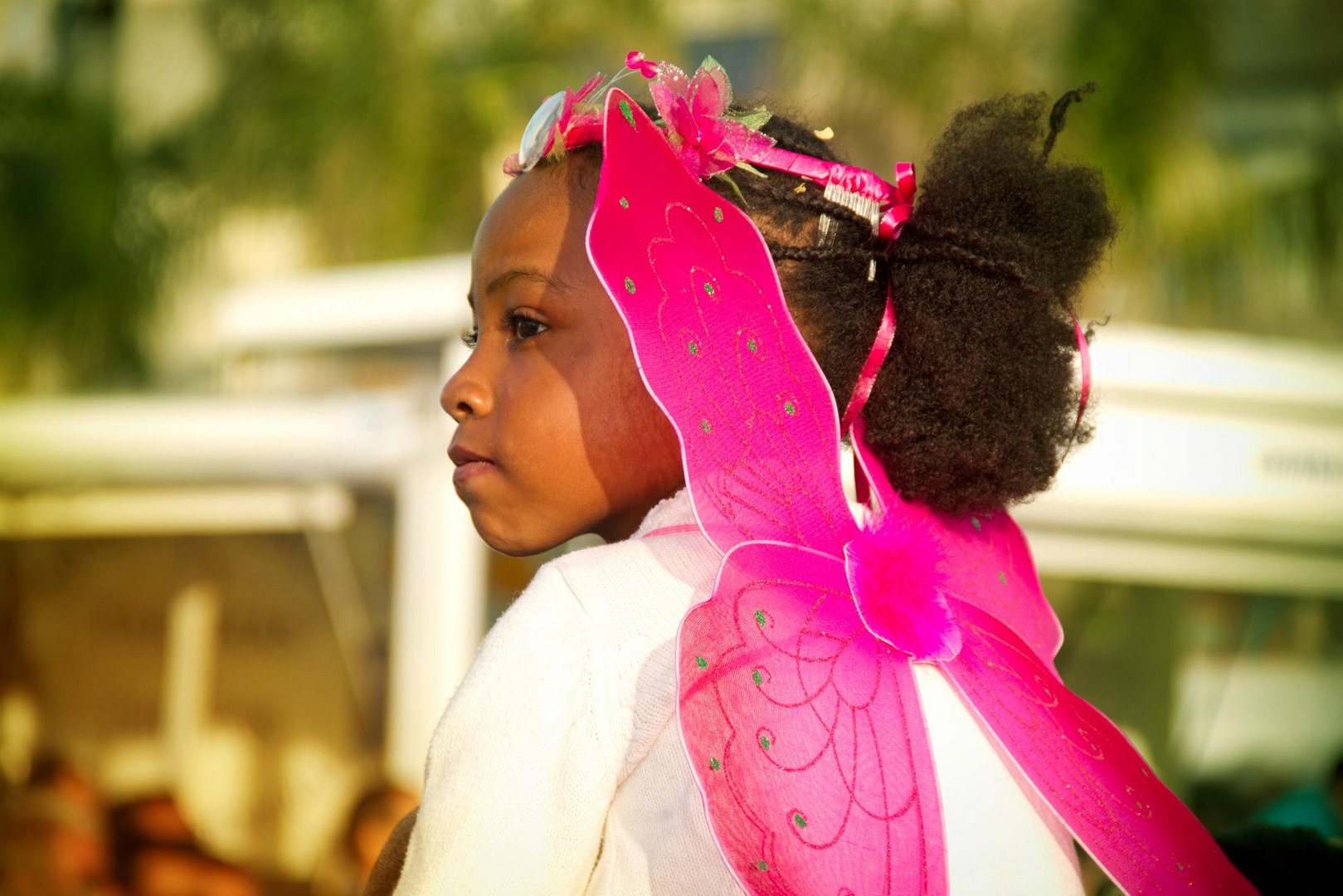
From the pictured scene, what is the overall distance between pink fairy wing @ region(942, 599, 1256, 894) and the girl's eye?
0.47m

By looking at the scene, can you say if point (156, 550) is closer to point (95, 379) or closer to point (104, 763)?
point (104, 763)

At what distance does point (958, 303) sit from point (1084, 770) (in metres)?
0.46

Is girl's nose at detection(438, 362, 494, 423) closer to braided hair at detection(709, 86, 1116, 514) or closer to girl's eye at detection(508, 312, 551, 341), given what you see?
girl's eye at detection(508, 312, 551, 341)

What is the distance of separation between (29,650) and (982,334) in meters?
5.66

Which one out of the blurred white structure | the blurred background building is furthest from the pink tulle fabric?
the blurred white structure

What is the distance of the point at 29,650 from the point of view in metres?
5.84

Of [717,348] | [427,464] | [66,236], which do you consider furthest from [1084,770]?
[66,236]

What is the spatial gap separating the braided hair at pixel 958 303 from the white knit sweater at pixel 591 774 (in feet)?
1.09

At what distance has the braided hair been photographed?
129cm

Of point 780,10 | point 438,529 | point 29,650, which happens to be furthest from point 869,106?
point 29,650

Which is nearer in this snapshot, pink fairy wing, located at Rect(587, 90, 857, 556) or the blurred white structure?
pink fairy wing, located at Rect(587, 90, 857, 556)

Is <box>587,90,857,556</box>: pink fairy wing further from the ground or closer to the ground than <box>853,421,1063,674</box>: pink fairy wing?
further from the ground

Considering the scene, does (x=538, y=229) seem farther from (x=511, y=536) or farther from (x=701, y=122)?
(x=511, y=536)

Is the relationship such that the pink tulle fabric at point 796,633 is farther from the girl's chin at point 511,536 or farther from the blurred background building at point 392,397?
the blurred background building at point 392,397
